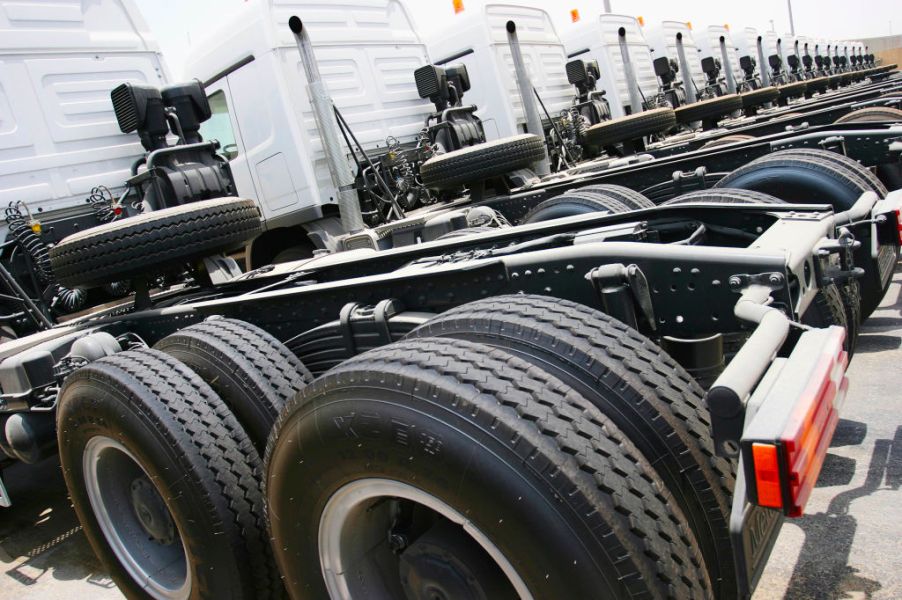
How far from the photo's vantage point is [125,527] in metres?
2.80

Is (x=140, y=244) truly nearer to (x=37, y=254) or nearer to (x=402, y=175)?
(x=37, y=254)

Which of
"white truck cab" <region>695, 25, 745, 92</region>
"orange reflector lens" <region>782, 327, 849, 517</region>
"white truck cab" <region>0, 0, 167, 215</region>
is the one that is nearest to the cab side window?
"white truck cab" <region>0, 0, 167, 215</region>

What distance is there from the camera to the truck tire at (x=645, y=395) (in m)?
1.65

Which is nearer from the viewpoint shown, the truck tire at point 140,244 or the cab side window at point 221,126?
the truck tire at point 140,244

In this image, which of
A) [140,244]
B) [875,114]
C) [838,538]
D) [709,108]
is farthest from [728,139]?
[140,244]

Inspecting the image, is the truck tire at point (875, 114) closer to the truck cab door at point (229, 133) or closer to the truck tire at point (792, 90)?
the truck cab door at point (229, 133)

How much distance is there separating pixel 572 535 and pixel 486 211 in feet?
11.8

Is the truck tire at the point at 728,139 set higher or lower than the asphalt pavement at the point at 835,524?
higher

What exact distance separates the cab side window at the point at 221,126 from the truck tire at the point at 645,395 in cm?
622

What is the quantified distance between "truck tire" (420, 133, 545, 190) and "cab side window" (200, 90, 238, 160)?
285 cm

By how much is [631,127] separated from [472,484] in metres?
6.46

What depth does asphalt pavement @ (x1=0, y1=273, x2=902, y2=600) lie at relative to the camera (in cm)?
228

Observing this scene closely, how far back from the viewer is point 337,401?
173 cm

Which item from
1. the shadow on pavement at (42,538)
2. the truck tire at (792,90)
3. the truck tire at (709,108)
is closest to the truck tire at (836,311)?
the shadow on pavement at (42,538)
